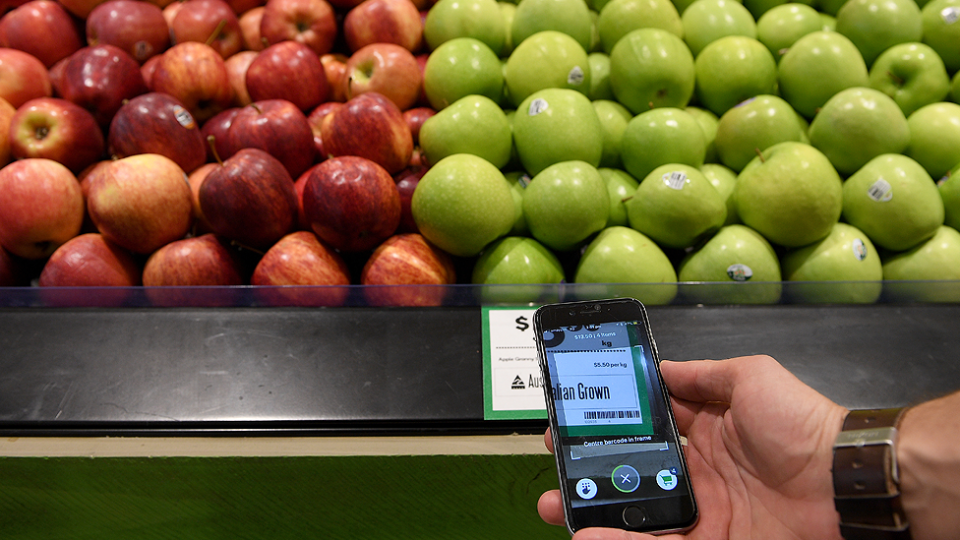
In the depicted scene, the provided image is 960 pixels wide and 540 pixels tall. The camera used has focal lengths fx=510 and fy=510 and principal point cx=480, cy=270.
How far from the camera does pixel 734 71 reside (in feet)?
4.70

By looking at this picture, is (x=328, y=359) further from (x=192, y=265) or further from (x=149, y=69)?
(x=149, y=69)

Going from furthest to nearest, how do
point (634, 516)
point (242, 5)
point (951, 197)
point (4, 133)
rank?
point (242, 5) < point (4, 133) < point (951, 197) < point (634, 516)

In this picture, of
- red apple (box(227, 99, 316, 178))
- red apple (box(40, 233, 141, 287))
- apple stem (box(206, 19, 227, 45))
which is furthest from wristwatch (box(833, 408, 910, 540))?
apple stem (box(206, 19, 227, 45))

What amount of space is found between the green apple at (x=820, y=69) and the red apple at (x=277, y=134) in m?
1.36

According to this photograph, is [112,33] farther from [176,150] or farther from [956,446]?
[956,446]

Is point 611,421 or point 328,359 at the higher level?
point 611,421

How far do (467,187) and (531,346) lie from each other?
17.1 inches

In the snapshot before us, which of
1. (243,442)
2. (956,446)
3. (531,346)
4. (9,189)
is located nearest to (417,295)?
(531,346)

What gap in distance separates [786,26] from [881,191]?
64 cm

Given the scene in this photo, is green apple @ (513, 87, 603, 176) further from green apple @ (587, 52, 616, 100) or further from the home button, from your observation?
the home button

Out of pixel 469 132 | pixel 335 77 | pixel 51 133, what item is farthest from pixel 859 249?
pixel 51 133

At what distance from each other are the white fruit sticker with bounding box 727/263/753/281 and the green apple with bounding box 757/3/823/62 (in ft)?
2.52

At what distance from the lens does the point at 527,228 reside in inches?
51.5

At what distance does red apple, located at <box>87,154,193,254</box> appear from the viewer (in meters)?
1.15
